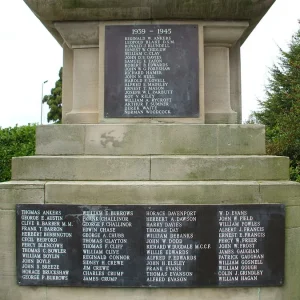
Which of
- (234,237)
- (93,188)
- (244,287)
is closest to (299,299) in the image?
(244,287)

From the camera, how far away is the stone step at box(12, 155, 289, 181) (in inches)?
199

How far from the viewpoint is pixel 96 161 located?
200 inches

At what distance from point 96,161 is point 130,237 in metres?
0.98

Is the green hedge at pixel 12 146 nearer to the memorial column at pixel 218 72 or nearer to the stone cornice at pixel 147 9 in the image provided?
the stone cornice at pixel 147 9

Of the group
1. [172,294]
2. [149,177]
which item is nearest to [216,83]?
[149,177]

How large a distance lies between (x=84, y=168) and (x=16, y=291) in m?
1.64

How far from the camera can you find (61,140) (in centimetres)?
529

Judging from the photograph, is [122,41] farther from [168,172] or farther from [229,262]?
[229,262]

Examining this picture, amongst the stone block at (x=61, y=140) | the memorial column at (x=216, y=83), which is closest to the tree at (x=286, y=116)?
the memorial column at (x=216, y=83)

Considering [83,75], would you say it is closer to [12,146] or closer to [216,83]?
[216,83]

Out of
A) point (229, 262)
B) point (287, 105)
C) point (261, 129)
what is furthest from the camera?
point (287, 105)

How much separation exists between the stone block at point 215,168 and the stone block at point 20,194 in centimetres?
136

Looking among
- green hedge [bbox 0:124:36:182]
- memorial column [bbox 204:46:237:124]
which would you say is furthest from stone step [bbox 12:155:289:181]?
green hedge [bbox 0:124:36:182]

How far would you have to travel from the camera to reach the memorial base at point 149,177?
4.91 meters
